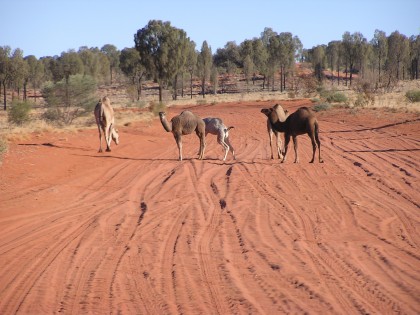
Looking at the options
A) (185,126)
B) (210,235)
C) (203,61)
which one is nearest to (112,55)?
(203,61)

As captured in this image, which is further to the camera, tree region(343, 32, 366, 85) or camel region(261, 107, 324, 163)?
tree region(343, 32, 366, 85)

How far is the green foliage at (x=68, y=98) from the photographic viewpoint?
33.2 m

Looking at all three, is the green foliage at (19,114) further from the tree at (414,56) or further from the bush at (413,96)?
the tree at (414,56)

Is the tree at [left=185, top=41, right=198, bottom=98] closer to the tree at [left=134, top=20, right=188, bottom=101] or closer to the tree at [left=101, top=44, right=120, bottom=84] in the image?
the tree at [left=134, top=20, right=188, bottom=101]

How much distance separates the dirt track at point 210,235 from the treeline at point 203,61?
32.5 meters

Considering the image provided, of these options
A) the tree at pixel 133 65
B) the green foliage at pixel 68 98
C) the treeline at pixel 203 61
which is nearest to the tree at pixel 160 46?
the treeline at pixel 203 61

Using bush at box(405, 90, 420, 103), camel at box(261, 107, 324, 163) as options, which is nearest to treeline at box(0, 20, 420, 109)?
bush at box(405, 90, 420, 103)

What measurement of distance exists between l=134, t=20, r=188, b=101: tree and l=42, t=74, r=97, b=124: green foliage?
19139 mm

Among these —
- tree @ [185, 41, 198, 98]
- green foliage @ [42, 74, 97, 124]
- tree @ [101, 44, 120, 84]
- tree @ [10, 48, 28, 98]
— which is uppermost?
tree @ [101, 44, 120, 84]

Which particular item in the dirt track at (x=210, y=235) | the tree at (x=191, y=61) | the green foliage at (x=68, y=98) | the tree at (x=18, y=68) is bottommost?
the dirt track at (x=210, y=235)

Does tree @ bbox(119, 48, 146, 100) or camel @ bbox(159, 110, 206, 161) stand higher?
tree @ bbox(119, 48, 146, 100)

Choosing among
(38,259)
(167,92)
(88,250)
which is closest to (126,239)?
(88,250)

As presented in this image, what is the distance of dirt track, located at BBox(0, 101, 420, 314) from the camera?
5770 mm

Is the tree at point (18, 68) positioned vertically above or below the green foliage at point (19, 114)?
above
